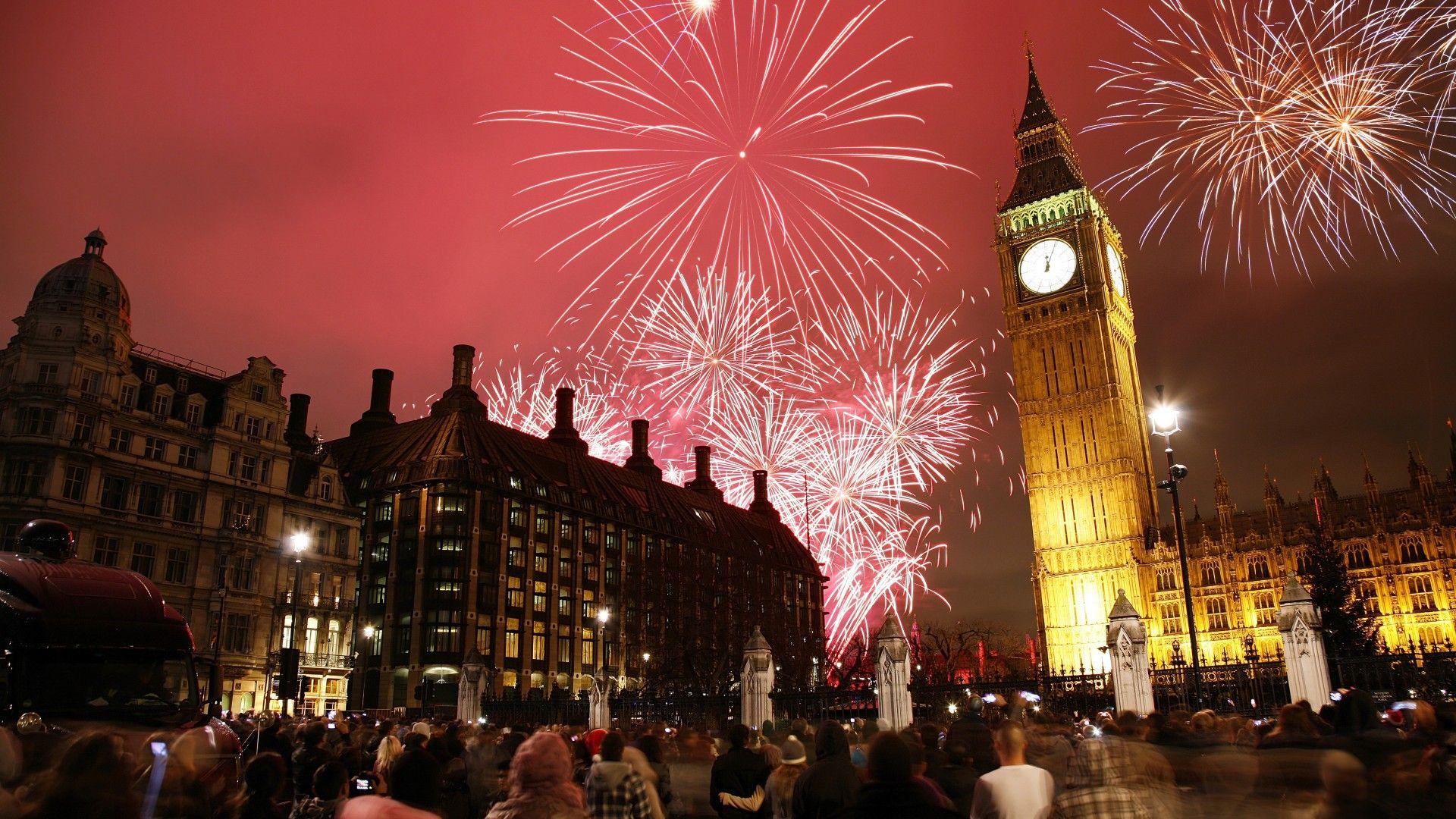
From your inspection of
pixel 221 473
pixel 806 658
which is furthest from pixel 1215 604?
pixel 221 473

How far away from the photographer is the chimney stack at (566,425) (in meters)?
92.7

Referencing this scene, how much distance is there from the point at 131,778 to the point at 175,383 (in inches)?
2201

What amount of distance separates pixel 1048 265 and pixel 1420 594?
144 feet

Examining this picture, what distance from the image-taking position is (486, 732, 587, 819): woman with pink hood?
561cm

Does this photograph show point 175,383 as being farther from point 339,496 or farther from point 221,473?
point 339,496

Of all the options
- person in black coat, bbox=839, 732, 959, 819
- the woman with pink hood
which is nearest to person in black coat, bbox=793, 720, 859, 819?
person in black coat, bbox=839, 732, 959, 819

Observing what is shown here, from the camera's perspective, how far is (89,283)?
154 ft

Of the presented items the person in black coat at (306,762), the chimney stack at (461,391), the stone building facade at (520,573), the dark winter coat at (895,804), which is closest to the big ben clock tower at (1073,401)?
the stone building facade at (520,573)

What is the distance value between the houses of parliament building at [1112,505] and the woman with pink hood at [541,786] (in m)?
88.0

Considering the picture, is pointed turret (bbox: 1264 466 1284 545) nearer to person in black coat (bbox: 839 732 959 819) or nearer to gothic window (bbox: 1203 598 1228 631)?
gothic window (bbox: 1203 598 1228 631)

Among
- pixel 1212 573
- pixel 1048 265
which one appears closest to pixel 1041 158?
pixel 1048 265

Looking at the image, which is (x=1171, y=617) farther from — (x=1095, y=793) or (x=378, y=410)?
(x=1095, y=793)

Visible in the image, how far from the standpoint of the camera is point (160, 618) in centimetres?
1467

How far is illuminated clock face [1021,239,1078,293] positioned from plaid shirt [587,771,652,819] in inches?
3782
